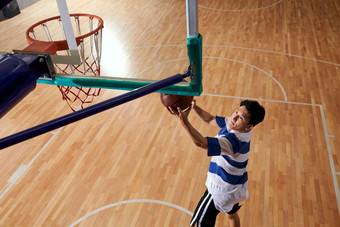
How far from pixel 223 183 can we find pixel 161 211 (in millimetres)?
1089

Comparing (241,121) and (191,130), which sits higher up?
(191,130)

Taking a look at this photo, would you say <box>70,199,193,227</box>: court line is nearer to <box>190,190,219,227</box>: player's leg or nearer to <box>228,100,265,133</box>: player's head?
<box>190,190,219,227</box>: player's leg

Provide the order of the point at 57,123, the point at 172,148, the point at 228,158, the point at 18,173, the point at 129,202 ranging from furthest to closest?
1. the point at 172,148
2. the point at 18,173
3. the point at 129,202
4. the point at 228,158
5. the point at 57,123

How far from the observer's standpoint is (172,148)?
13.5 feet

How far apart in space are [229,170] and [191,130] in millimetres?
636

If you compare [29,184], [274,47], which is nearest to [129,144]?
[29,184]

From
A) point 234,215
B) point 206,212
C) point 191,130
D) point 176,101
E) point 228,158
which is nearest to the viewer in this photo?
point 176,101

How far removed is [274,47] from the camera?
251 inches

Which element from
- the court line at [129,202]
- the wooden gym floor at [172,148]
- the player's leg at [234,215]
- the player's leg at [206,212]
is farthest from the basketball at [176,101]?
the court line at [129,202]

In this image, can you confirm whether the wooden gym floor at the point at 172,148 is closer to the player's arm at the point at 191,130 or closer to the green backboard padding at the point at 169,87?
the player's arm at the point at 191,130

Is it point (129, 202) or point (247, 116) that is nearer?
point (247, 116)

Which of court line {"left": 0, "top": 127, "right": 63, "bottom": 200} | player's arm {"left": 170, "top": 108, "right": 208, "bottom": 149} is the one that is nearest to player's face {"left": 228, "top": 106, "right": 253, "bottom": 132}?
player's arm {"left": 170, "top": 108, "right": 208, "bottom": 149}

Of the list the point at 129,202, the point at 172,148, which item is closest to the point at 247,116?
the point at 129,202

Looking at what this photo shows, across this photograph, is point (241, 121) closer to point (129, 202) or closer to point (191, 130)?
point (191, 130)
